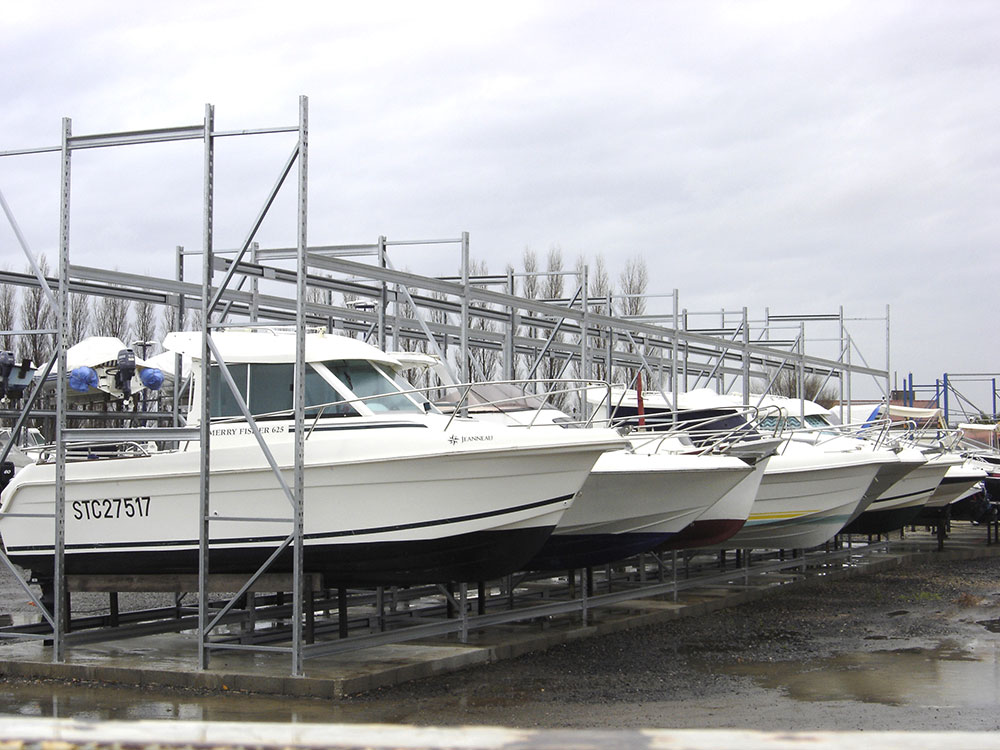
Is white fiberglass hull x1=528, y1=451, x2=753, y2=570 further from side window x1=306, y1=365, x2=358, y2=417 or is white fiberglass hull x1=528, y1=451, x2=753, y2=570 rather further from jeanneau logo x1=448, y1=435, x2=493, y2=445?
side window x1=306, y1=365, x2=358, y2=417

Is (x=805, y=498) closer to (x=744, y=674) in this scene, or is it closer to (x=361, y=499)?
(x=744, y=674)

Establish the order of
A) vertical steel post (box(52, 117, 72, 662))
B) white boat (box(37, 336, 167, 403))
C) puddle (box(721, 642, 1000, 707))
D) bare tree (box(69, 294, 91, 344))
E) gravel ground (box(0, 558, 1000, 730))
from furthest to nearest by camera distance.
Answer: bare tree (box(69, 294, 91, 344)), white boat (box(37, 336, 167, 403)), vertical steel post (box(52, 117, 72, 662)), puddle (box(721, 642, 1000, 707)), gravel ground (box(0, 558, 1000, 730))

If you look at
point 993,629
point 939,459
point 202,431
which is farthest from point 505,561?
point 939,459

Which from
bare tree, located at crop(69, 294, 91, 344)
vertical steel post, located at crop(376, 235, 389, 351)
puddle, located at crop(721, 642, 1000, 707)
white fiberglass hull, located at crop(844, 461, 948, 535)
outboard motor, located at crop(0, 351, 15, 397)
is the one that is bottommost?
puddle, located at crop(721, 642, 1000, 707)

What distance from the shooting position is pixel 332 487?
9.43 meters

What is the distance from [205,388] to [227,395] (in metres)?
1.60

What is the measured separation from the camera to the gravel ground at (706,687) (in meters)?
7.82

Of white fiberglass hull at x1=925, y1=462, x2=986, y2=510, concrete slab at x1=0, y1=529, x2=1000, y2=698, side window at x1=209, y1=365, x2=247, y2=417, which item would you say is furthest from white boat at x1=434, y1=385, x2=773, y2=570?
white fiberglass hull at x1=925, y1=462, x2=986, y2=510

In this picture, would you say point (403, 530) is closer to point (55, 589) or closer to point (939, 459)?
point (55, 589)

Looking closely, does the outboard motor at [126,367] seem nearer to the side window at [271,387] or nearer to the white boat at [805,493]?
the side window at [271,387]

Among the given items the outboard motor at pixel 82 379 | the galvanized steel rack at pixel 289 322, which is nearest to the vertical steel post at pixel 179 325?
the galvanized steel rack at pixel 289 322

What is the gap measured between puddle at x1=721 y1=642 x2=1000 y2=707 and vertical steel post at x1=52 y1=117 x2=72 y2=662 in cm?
521

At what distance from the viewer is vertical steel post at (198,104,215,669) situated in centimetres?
879

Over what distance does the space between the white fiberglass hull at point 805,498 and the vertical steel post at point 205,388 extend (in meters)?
7.82
